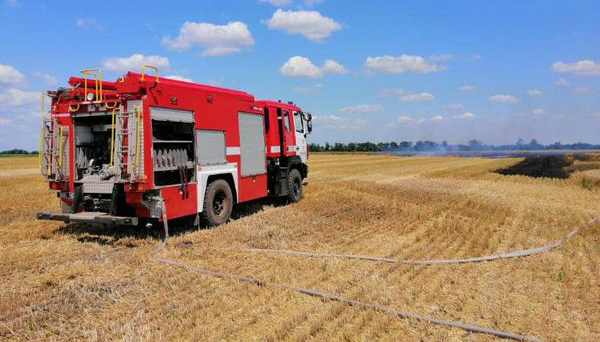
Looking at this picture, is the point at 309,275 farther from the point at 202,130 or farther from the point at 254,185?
the point at 254,185

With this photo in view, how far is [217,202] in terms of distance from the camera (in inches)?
428

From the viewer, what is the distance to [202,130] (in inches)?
399

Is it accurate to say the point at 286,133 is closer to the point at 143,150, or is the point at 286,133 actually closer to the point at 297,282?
the point at 143,150

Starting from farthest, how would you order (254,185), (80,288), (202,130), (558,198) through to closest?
1. (558,198)
2. (254,185)
3. (202,130)
4. (80,288)

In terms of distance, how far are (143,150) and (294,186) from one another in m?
7.06

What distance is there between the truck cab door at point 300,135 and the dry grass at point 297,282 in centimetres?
405

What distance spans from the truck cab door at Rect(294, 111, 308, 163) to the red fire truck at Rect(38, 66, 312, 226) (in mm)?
3559

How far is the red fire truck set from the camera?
28.2 ft

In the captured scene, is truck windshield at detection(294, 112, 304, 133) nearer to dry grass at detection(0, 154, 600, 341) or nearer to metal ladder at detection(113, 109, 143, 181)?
dry grass at detection(0, 154, 600, 341)

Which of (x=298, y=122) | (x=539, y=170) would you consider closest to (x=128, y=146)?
(x=298, y=122)

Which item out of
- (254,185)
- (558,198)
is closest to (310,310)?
(254,185)

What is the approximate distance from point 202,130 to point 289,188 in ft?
15.5

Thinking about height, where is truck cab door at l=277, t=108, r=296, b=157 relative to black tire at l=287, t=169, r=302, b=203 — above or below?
above

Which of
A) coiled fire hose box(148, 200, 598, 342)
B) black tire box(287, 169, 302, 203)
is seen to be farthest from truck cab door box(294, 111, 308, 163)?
coiled fire hose box(148, 200, 598, 342)
